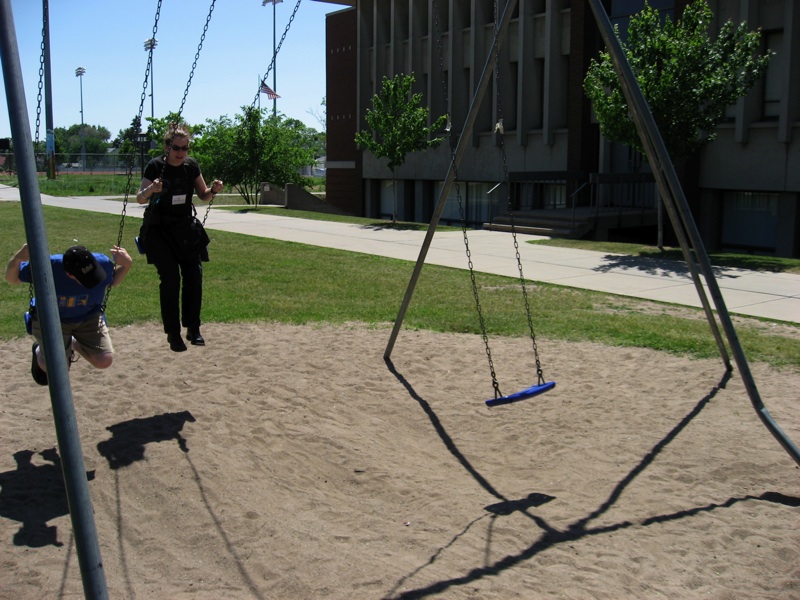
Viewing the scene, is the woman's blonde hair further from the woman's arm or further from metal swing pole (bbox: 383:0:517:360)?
metal swing pole (bbox: 383:0:517:360)

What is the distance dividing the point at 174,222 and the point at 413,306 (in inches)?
201

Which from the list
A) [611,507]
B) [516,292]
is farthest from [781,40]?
[611,507]

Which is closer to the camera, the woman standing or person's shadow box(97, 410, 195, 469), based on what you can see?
person's shadow box(97, 410, 195, 469)

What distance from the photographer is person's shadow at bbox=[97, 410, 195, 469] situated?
5.48 metres

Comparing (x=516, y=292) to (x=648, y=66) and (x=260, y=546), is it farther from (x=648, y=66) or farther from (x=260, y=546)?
(x=260, y=546)

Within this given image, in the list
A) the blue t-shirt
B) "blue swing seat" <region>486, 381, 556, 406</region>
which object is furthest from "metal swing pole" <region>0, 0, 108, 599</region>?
"blue swing seat" <region>486, 381, 556, 406</region>

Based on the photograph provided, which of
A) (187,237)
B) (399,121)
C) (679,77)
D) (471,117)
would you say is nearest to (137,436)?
(187,237)

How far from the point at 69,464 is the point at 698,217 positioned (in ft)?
72.0

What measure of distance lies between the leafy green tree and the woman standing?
1094 centimetres

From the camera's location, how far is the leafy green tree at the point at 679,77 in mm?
15523

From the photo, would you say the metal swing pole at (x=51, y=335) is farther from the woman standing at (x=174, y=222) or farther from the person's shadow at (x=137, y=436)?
the woman standing at (x=174, y=222)

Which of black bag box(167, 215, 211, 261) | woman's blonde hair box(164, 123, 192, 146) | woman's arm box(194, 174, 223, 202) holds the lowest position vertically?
black bag box(167, 215, 211, 261)

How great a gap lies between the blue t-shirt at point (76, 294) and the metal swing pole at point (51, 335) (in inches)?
97.3

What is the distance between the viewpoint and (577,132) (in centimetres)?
2497
